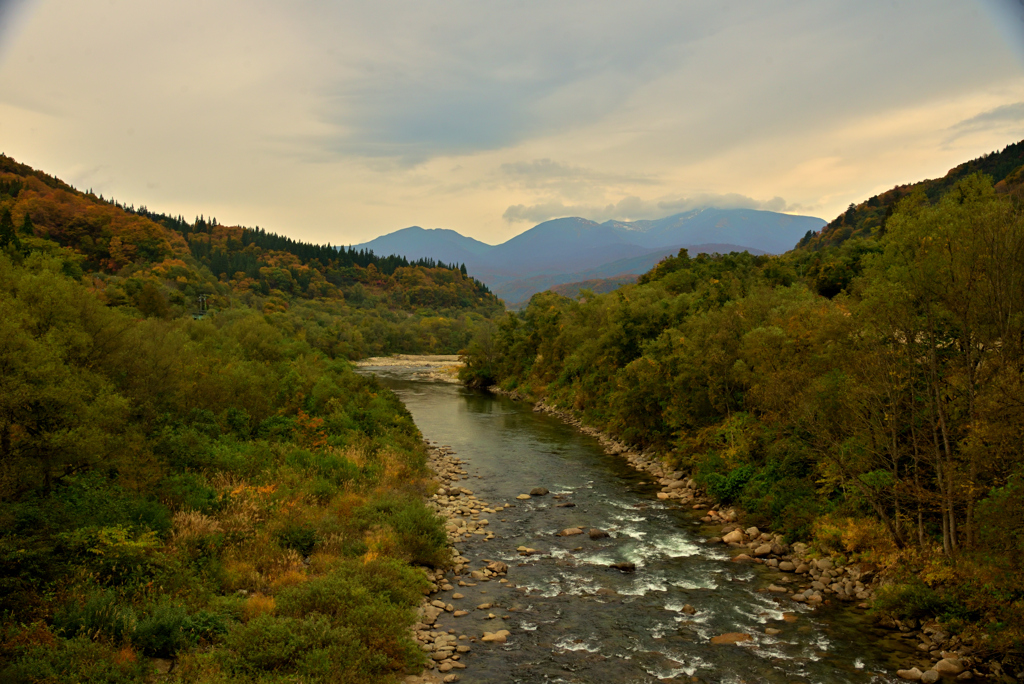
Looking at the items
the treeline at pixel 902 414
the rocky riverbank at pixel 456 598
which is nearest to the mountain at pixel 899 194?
the treeline at pixel 902 414

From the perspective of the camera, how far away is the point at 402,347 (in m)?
112

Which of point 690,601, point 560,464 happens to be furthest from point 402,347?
point 690,601

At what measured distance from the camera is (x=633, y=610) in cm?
1302

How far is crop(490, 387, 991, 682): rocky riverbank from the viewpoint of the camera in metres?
10.3

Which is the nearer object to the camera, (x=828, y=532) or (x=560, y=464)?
(x=828, y=532)

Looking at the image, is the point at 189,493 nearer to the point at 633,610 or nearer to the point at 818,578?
the point at 633,610

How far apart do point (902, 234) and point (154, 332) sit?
23251mm

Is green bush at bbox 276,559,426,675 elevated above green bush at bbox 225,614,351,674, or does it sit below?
below

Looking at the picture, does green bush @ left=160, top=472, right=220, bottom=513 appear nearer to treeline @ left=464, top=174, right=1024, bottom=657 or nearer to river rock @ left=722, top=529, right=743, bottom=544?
river rock @ left=722, top=529, right=743, bottom=544

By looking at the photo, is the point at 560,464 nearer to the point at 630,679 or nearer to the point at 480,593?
the point at 480,593

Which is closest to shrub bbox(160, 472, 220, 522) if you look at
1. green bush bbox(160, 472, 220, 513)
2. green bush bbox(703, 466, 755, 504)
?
green bush bbox(160, 472, 220, 513)

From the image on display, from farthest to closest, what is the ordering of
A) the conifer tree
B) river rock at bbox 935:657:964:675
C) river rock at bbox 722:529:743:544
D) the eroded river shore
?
the conifer tree, river rock at bbox 722:529:743:544, the eroded river shore, river rock at bbox 935:657:964:675

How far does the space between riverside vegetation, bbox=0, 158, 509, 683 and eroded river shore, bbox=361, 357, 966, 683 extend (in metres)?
1.40

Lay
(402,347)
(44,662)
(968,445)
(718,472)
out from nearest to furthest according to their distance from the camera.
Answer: (44,662) → (968,445) → (718,472) → (402,347)
